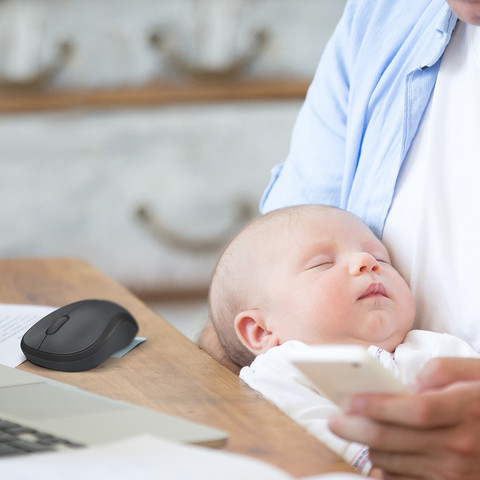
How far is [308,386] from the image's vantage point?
78 cm

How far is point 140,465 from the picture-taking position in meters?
0.51

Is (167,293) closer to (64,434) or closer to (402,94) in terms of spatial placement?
(402,94)

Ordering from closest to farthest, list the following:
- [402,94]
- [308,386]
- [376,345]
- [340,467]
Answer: [340,467]
[308,386]
[376,345]
[402,94]

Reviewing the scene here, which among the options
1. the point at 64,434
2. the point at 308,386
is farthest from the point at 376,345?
the point at 64,434

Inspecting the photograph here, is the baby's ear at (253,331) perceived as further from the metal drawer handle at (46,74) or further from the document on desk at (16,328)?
the metal drawer handle at (46,74)

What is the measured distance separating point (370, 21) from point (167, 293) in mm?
1362

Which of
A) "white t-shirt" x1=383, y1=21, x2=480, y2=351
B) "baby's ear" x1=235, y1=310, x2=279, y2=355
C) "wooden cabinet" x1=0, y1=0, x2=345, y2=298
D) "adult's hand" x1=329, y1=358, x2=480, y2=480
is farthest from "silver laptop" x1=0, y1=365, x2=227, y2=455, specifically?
"wooden cabinet" x1=0, y1=0, x2=345, y2=298

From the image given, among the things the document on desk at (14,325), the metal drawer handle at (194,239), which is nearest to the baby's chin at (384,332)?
the document on desk at (14,325)

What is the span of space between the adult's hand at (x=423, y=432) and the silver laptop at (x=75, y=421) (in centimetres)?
10

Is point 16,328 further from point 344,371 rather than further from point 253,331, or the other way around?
point 344,371

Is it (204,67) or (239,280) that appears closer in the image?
(239,280)

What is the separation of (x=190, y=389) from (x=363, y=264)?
27cm

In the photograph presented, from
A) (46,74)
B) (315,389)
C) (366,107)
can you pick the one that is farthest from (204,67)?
(315,389)

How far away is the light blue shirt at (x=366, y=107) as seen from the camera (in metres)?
1.00
